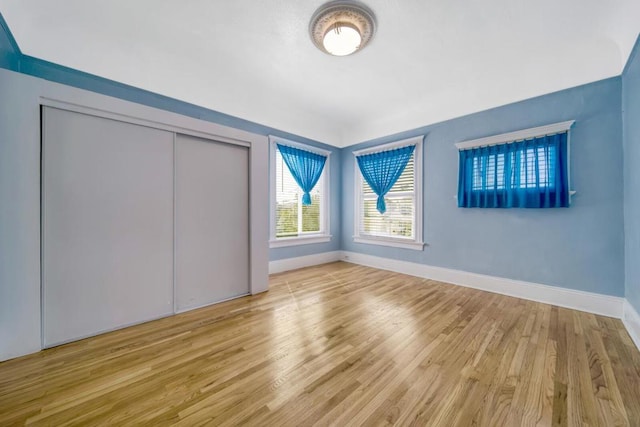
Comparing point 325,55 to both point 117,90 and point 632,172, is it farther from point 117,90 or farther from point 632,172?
point 632,172

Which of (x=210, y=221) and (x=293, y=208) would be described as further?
(x=293, y=208)

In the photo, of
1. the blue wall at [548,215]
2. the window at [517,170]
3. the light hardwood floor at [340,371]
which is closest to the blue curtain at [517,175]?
the window at [517,170]

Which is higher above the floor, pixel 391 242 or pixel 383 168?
pixel 383 168

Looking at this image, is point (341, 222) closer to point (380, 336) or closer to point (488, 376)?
point (380, 336)

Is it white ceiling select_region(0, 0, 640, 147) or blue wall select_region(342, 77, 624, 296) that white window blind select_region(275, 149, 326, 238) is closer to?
white ceiling select_region(0, 0, 640, 147)

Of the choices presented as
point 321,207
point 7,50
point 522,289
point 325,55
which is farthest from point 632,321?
point 7,50

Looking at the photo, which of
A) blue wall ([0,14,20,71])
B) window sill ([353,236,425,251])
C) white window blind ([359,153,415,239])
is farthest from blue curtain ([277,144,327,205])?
blue wall ([0,14,20,71])

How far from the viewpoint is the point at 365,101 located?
12.2 feet

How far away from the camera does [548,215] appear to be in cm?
275

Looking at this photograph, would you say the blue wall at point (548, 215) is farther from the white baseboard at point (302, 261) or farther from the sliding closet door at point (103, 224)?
the sliding closet door at point (103, 224)

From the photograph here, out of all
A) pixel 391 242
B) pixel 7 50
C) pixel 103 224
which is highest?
pixel 7 50

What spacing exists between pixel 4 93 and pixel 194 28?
1.51 meters

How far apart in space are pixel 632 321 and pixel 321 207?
4.02m

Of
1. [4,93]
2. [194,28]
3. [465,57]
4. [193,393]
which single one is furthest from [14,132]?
[465,57]
